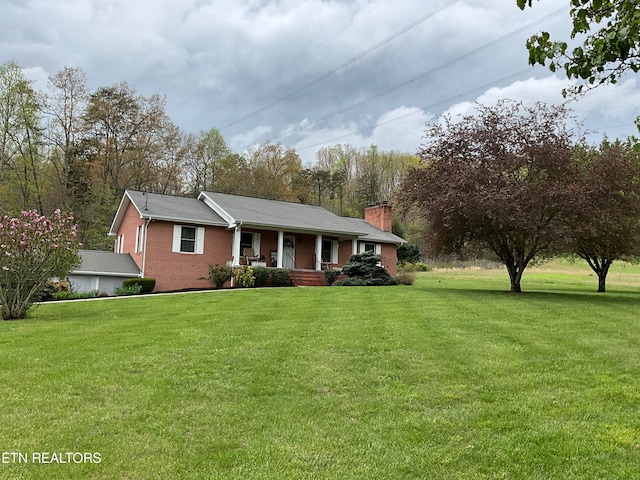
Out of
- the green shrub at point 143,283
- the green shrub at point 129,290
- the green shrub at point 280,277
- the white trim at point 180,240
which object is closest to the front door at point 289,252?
the green shrub at point 280,277

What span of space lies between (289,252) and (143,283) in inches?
303

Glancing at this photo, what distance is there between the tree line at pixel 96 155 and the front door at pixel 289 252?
50.6ft

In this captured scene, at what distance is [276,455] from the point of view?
3600mm

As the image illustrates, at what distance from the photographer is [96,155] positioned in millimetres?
36500

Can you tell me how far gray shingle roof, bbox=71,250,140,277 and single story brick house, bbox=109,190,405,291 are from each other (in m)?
0.40

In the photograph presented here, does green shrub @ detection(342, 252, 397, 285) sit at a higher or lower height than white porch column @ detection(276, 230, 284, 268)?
lower

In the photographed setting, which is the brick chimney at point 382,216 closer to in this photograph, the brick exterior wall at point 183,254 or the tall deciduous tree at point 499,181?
the brick exterior wall at point 183,254

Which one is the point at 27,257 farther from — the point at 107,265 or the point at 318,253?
the point at 318,253

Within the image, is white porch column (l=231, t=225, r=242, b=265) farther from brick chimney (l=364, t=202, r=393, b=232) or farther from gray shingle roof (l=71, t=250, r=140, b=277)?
brick chimney (l=364, t=202, r=393, b=232)

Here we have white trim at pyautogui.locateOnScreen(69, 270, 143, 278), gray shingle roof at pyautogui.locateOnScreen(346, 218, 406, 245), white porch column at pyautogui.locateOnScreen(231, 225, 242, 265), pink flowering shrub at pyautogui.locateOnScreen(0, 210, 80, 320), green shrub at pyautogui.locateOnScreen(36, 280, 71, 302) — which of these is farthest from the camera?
gray shingle roof at pyautogui.locateOnScreen(346, 218, 406, 245)

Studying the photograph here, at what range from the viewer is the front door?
24891 mm

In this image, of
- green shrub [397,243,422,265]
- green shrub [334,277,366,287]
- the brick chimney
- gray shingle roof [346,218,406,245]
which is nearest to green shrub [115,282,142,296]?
green shrub [334,277,366,287]

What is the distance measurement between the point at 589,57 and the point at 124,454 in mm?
4815

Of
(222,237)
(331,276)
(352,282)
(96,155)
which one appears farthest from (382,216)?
(96,155)
